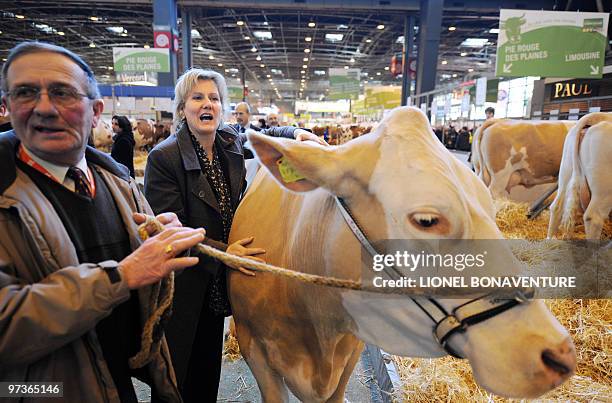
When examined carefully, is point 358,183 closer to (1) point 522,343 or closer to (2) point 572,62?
(1) point 522,343

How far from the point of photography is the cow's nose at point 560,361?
94 centimetres

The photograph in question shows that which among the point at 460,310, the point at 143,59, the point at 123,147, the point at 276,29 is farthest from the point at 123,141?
the point at 276,29

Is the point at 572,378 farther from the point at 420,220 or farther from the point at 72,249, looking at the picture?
the point at 72,249

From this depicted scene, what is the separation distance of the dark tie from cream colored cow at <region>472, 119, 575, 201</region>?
7078 millimetres

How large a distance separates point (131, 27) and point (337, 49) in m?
12.4

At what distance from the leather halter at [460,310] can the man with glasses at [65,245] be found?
688mm

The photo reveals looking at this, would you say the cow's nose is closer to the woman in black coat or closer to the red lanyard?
the woman in black coat

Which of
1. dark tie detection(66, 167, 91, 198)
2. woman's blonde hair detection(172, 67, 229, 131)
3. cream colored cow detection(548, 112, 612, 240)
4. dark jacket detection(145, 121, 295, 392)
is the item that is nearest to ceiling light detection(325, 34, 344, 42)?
cream colored cow detection(548, 112, 612, 240)

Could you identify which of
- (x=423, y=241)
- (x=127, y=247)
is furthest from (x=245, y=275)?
(x=423, y=241)

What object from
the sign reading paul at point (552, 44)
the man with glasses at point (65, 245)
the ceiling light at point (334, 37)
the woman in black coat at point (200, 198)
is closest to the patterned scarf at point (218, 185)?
the woman in black coat at point (200, 198)

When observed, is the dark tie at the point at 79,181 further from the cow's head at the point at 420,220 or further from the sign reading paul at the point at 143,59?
the sign reading paul at the point at 143,59

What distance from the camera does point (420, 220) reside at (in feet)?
3.41

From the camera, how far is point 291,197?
1745mm

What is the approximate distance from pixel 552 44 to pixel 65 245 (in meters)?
7.62
